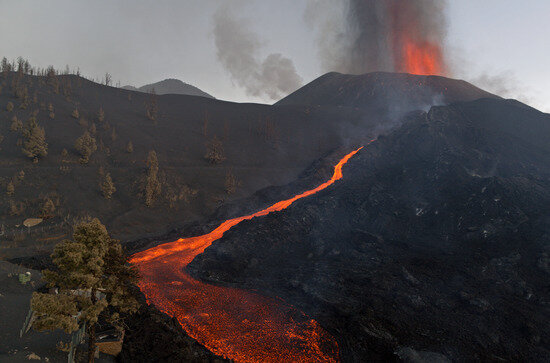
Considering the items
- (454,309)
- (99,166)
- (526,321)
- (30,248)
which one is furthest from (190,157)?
(526,321)

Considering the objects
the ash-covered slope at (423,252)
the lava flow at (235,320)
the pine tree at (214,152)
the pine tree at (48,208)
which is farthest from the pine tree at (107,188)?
the pine tree at (214,152)

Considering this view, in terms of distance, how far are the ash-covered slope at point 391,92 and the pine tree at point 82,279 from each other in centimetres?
11336

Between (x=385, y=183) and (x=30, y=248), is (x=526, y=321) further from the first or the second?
(x=30, y=248)

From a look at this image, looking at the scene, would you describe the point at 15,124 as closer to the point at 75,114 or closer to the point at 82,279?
the point at 75,114

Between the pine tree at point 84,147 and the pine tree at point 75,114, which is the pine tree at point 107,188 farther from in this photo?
the pine tree at point 75,114

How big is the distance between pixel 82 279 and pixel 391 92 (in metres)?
135

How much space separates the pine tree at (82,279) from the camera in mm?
13352

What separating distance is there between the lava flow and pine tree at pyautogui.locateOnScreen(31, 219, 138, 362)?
573 cm

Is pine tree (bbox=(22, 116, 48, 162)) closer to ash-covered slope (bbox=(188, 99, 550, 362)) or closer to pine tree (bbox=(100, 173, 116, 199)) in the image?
pine tree (bbox=(100, 173, 116, 199))

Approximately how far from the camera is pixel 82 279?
13789mm

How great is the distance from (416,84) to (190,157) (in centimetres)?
10751

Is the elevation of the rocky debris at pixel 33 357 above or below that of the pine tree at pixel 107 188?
below

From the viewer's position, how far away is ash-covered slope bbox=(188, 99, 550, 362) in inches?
993

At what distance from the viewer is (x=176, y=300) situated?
30.4 m
